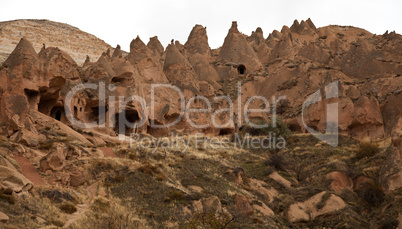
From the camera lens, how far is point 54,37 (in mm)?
96375

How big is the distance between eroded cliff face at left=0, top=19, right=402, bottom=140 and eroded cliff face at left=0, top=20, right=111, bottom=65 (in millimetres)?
29245

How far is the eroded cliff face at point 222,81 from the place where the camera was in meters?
30.4

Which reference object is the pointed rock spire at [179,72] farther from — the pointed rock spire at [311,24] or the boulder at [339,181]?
the pointed rock spire at [311,24]

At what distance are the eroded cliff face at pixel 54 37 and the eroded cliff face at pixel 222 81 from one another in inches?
1151

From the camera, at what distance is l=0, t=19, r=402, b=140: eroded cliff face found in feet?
99.6

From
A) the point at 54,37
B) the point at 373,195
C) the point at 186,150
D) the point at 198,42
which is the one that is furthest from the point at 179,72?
the point at 54,37

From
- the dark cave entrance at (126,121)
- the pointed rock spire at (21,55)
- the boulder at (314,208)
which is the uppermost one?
the pointed rock spire at (21,55)

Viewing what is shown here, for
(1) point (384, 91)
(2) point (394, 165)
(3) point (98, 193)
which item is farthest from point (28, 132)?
(1) point (384, 91)

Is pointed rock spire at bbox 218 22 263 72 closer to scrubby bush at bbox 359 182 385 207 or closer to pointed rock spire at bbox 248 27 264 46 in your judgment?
pointed rock spire at bbox 248 27 264 46

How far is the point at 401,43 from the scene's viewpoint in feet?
181

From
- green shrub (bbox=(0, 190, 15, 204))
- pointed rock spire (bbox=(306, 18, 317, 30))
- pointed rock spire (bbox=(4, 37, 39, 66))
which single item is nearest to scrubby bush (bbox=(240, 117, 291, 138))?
pointed rock spire (bbox=(4, 37, 39, 66))

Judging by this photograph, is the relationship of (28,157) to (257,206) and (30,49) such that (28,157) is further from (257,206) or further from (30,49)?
(257,206)

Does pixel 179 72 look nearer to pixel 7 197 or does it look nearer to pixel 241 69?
pixel 241 69

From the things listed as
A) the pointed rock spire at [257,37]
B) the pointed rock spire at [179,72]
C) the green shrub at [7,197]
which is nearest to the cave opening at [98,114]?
the pointed rock spire at [179,72]
